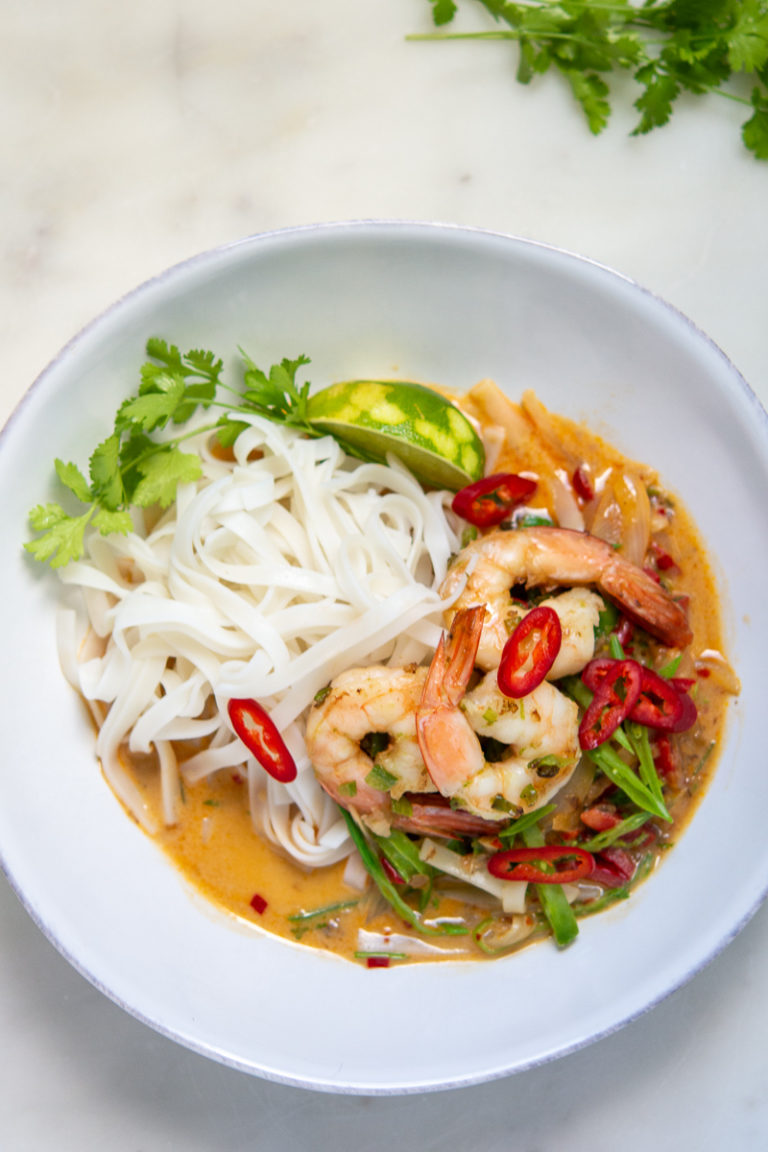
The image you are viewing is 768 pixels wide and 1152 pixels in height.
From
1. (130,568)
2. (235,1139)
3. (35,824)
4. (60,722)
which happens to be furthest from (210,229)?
(235,1139)

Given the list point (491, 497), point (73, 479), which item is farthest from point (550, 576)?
point (73, 479)

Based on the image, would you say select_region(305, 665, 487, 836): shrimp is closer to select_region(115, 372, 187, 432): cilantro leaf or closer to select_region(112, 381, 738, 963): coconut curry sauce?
select_region(112, 381, 738, 963): coconut curry sauce

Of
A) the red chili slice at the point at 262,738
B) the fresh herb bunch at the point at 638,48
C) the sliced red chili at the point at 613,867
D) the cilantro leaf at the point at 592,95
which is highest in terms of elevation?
the fresh herb bunch at the point at 638,48

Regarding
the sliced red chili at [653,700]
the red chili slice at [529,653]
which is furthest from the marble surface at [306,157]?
the red chili slice at [529,653]

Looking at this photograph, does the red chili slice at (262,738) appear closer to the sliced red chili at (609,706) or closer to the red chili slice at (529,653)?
the red chili slice at (529,653)

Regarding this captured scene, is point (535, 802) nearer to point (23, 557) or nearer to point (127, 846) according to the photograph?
point (127, 846)
